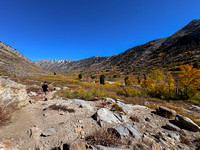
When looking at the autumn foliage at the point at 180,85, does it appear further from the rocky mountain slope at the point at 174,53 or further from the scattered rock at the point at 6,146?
the rocky mountain slope at the point at 174,53

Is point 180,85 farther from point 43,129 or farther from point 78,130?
point 43,129

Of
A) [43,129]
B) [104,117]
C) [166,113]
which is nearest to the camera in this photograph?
[43,129]

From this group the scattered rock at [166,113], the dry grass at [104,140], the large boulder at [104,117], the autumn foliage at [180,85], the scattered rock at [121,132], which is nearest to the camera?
the dry grass at [104,140]

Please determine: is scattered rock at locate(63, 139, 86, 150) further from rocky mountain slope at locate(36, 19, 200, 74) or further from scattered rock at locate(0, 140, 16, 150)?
rocky mountain slope at locate(36, 19, 200, 74)

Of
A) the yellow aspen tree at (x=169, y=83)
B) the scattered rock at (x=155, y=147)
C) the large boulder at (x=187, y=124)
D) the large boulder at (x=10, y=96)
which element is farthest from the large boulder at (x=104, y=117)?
the yellow aspen tree at (x=169, y=83)

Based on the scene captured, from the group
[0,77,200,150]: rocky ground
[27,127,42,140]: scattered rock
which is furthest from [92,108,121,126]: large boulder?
[27,127,42,140]: scattered rock

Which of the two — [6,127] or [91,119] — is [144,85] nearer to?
[91,119]

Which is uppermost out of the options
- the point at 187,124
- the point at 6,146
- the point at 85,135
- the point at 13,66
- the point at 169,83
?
the point at 13,66

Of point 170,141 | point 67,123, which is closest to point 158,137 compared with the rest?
point 170,141

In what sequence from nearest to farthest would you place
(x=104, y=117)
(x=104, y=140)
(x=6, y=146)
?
1. (x=6, y=146)
2. (x=104, y=140)
3. (x=104, y=117)

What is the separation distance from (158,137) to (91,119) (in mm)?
2962

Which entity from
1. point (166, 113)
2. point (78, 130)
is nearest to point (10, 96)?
point (78, 130)

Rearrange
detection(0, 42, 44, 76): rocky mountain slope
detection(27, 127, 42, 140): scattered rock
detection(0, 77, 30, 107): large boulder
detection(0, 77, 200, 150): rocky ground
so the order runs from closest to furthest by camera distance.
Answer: detection(0, 77, 200, 150): rocky ground
detection(27, 127, 42, 140): scattered rock
detection(0, 77, 30, 107): large boulder
detection(0, 42, 44, 76): rocky mountain slope

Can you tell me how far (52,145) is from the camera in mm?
2615
